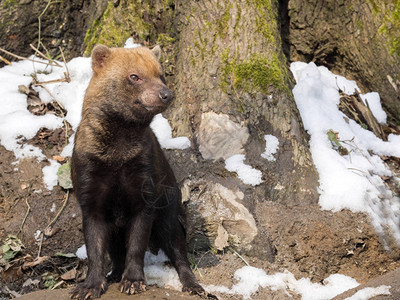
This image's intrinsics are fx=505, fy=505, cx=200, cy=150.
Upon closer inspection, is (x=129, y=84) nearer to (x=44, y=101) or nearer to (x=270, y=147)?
(x=270, y=147)

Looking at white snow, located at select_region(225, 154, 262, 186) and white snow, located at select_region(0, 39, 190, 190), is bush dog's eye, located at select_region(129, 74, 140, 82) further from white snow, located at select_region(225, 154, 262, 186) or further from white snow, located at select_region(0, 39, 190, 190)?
white snow, located at select_region(225, 154, 262, 186)

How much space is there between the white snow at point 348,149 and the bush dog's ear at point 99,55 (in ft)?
8.42

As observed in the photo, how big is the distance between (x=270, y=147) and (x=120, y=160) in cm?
179

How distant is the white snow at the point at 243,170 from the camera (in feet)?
17.1

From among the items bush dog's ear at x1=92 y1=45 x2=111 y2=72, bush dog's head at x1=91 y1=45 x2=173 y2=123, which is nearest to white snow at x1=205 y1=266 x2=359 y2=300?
bush dog's head at x1=91 y1=45 x2=173 y2=123

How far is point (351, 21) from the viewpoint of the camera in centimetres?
698

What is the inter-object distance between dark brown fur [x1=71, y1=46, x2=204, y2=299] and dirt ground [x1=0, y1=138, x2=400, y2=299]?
0.57 m

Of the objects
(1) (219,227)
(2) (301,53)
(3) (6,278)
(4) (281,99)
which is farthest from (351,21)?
(3) (6,278)

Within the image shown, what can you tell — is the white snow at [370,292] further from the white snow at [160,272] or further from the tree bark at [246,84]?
the white snow at [160,272]

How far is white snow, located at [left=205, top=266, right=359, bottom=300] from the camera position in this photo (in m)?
4.60

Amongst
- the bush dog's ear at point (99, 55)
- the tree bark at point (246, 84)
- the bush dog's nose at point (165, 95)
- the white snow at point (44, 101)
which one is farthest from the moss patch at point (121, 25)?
the bush dog's nose at point (165, 95)

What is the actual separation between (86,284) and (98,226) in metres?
0.51

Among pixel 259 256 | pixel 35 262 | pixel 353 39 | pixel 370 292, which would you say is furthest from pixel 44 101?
pixel 370 292

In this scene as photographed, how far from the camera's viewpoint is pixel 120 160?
4.35 m
